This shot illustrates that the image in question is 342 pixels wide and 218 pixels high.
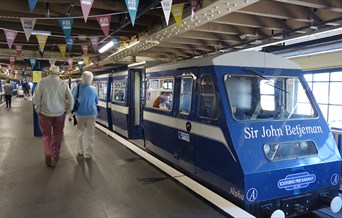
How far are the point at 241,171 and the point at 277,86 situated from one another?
1.62m

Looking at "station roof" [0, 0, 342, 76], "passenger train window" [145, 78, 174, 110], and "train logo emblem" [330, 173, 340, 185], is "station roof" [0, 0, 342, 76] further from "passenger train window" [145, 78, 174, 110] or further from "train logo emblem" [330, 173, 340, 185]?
"train logo emblem" [330, 173, 340, 185]

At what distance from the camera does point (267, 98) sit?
171 inches

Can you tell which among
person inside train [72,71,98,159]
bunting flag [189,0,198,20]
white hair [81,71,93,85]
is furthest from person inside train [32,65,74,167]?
bunting flag [189,0,198,20]

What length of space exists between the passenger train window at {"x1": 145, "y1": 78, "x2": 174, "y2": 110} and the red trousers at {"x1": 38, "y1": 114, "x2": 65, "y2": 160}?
1.80 metres

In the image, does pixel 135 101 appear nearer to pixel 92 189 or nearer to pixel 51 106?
pixel 51 106

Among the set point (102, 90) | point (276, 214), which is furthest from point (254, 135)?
point (102, 90)

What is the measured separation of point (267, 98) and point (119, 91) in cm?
554

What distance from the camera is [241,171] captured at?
3.30 m

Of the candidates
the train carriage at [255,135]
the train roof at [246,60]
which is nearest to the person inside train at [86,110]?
the train carriage at [255,135]

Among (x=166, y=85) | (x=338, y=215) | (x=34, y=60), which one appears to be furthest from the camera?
(x=34, y=60)

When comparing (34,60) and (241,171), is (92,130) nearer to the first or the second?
(241,171)

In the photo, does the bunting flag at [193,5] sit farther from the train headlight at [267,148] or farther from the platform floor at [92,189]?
the platform floor at [92,189]

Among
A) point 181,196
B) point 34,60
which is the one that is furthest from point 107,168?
point 34,60

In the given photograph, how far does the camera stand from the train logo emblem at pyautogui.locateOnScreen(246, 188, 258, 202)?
328cm
